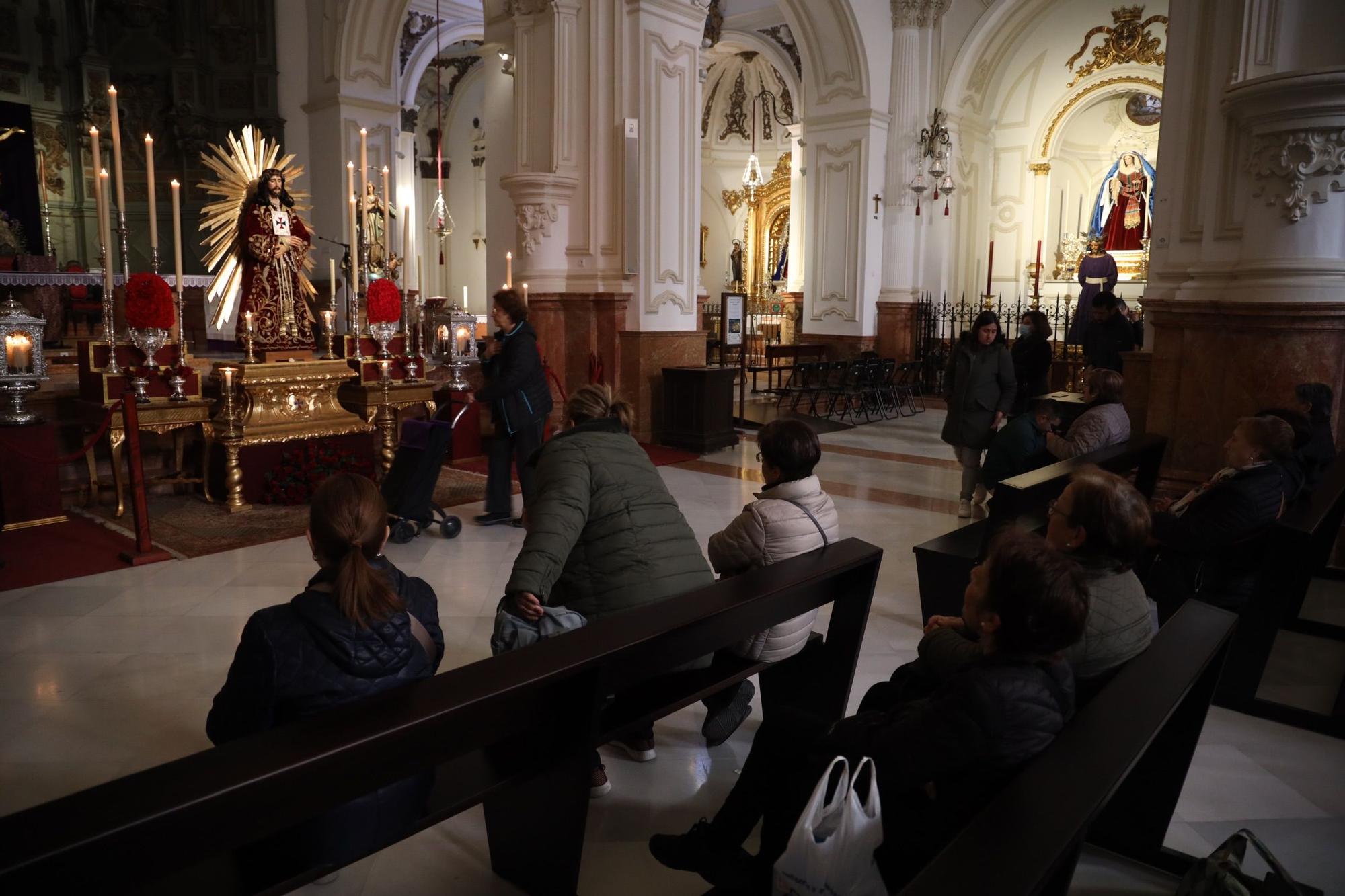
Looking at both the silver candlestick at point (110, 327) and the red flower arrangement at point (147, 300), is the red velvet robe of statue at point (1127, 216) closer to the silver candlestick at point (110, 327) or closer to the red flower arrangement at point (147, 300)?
the red flower arrangement at point (147, 300)

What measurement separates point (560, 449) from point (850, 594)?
106 cm

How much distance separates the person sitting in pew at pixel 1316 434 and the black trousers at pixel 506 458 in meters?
4.20

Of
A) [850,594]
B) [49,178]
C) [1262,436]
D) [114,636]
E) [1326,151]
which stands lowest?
[114,636]

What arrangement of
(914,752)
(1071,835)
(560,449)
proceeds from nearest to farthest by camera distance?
(1071,835)
(914,752)
(560,449)

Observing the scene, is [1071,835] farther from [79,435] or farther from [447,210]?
[447,210]

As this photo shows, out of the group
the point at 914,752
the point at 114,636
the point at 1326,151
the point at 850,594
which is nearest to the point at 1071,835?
the point at 914,752

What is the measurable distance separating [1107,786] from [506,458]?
4.91 metres

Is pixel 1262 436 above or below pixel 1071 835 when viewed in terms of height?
above

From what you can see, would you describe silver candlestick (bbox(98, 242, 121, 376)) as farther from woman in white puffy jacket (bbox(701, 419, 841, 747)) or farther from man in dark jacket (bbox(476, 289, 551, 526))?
woman in white puffy jacket (bbox(701, 419, 841, 747))

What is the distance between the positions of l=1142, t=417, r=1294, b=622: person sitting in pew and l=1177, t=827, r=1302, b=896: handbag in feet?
6.80

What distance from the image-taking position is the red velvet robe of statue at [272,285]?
23.8 ft

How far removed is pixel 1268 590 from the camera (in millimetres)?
3803

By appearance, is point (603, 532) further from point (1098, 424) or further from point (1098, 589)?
point (1098, 424)

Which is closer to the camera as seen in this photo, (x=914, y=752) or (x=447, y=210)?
(x=914, y=752)
